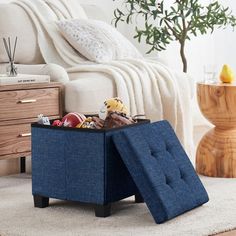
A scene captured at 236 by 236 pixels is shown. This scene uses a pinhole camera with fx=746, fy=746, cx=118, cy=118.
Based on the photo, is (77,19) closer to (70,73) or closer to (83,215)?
(70,73)

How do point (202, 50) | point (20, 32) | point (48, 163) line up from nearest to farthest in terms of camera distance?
point (48, 163), point (20, 32), point (202, 50)

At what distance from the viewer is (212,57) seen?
18.2 feet

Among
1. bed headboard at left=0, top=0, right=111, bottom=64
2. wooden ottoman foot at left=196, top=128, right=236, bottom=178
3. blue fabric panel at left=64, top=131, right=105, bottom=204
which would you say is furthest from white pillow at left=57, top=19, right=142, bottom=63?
blue fabric panel at left=64, top=131, right=105, bottom=204

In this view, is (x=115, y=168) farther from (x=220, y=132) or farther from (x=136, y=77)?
(x=136, y=77)

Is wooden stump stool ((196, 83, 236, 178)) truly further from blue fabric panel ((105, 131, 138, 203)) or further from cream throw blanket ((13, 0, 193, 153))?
blue fabric panel ((105, 131, 138, 203))

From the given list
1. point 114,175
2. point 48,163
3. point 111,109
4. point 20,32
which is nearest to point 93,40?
point 20,32

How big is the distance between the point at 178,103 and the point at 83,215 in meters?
1.25

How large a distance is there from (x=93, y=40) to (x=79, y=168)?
1.40m

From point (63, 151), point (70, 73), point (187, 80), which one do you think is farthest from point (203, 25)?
point (63, 151)

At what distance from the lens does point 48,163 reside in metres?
2.88

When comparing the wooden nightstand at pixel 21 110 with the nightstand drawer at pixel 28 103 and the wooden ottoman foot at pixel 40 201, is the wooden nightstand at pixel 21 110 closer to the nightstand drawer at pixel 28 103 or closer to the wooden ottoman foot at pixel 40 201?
the nightstand drawer at pixel 28 103

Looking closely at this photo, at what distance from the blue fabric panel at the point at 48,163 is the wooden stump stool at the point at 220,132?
3.17 feet

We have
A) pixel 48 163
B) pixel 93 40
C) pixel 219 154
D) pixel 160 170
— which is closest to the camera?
pixel 160 170

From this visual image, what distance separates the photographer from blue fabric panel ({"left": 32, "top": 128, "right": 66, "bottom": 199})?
2.84 metres
